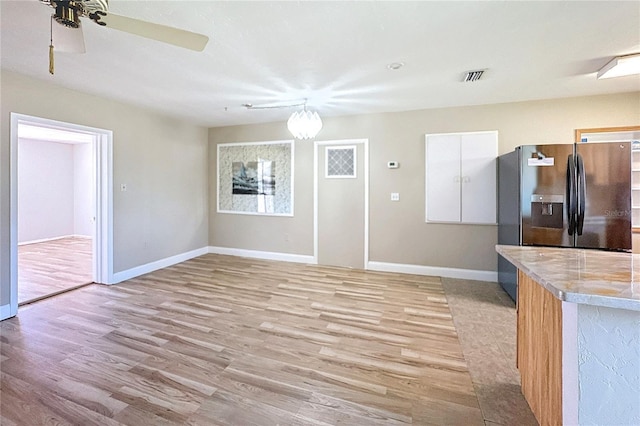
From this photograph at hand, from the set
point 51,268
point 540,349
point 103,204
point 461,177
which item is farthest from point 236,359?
point 51,268

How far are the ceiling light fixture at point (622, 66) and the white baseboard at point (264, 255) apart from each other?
4421 mm

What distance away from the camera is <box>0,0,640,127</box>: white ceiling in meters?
1.92

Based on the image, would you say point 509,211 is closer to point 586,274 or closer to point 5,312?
point 586,274

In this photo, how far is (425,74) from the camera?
2.98 metres

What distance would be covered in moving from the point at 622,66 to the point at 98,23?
4.20 meters

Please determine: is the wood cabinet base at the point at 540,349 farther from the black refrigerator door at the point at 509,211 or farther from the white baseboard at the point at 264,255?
the white baseboard at the point at 264,255

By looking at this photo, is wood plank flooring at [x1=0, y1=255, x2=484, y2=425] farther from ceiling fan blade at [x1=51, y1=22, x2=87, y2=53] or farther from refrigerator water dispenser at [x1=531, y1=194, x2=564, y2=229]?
ceiling fan blade at [x1=51, y1=22, x2=87, y2=53]

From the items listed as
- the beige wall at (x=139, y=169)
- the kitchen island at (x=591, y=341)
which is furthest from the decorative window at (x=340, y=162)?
the kitchen island at (x=591, y=341)

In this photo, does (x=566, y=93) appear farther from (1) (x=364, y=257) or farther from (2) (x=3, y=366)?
(2) (x=3, y=366)

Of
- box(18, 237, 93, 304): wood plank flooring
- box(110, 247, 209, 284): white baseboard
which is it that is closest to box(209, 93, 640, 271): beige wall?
box(110, 247, 209, 284): white baseboard

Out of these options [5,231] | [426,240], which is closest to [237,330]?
[5,231]

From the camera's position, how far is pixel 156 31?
1.60m

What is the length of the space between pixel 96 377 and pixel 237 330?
3.51ft

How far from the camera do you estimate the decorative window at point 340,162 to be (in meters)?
4.82
